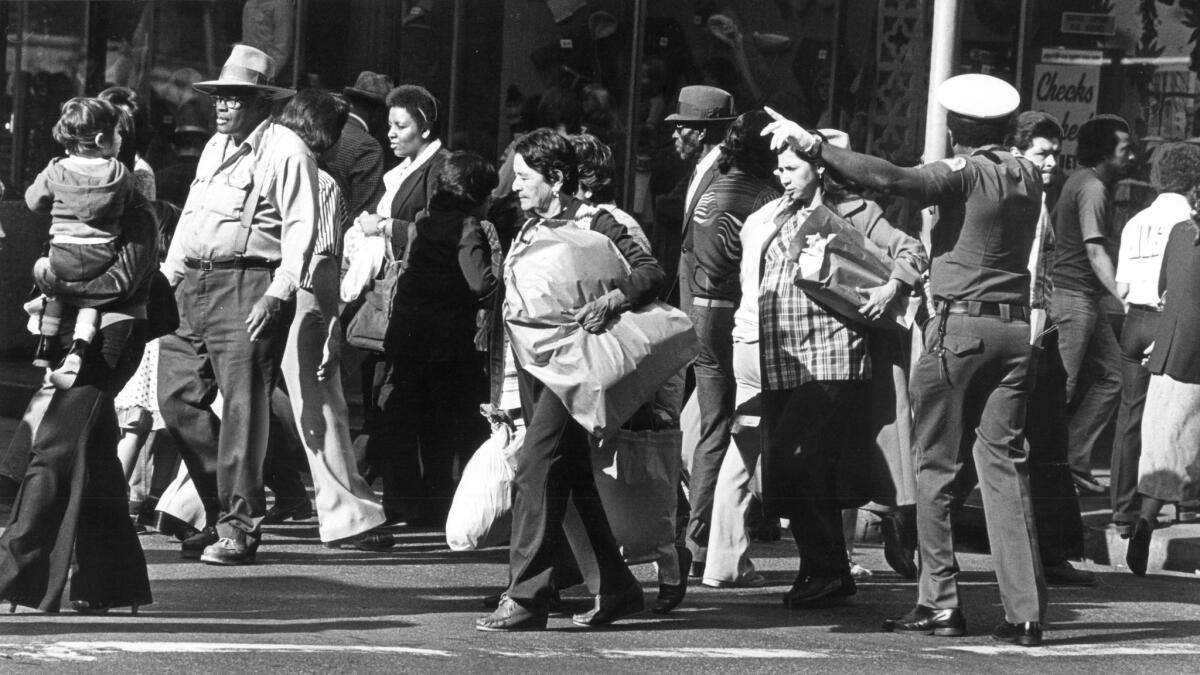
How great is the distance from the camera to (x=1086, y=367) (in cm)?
1151

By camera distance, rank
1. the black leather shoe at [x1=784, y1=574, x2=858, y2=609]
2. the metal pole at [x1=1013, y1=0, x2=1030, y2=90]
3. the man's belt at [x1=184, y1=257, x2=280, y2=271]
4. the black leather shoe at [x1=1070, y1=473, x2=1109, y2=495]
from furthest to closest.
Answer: the metal pole at [x1=1013, y1=0, x2=1030, y2=90] → the black leather shoe at [x1=1070, y1=473, x2=1109, y2=495] → the man's belt at [x1=184, y1=257, x2=280, y2=271] → the black leather shoe at [x1=784, y1=574, x2=858, y2=609]

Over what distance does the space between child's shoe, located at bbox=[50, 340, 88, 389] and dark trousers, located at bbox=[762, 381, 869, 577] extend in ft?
8.19

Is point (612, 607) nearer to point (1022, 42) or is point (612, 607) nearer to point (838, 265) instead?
point (838, 265)

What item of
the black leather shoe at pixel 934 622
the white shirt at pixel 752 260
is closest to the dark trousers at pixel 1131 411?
the white shirt at pixel 752 260

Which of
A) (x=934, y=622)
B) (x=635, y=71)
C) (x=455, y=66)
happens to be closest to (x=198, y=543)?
(x=934, y=622)

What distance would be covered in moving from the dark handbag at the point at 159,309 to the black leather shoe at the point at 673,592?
1952 millimetres

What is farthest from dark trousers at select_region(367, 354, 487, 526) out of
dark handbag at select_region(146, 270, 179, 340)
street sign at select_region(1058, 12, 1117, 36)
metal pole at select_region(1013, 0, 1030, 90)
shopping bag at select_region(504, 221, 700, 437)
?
street sign at select_region(1058, 12, 1117, 36)

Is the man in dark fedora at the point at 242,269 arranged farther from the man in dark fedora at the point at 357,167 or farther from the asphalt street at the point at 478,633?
the man in dark fedora at the point at 357,167

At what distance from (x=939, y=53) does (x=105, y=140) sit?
3.96m

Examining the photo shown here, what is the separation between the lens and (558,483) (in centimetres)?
723

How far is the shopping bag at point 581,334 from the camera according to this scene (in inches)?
282

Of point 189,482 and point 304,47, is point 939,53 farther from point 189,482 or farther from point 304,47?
point 304,47

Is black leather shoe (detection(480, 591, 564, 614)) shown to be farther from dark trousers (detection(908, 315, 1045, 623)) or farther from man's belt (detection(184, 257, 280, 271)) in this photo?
man's belt (detection(184, 257, 280, 271))

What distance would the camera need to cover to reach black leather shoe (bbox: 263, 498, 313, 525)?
9.48 m
